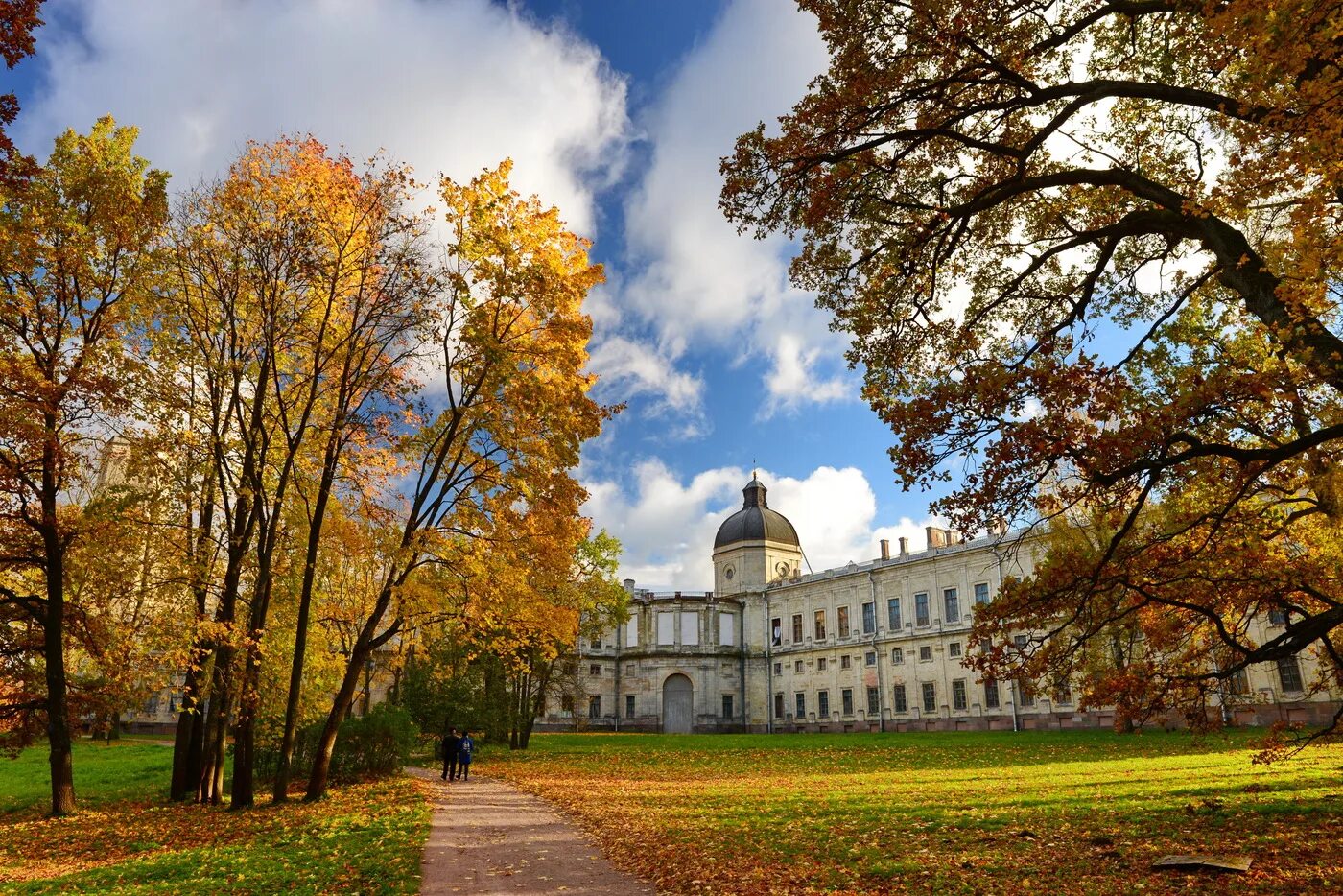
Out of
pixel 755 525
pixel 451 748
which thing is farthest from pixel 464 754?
pixel 755 525

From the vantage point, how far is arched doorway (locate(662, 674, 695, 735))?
217ft

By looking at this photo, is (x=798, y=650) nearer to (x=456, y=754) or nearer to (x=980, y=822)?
(x=456, y=754)

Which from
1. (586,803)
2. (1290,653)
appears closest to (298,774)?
(586,803)

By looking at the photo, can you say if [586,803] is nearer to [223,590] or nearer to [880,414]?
[223,590]

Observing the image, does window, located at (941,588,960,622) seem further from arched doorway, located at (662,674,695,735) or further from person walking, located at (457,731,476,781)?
person walking, located at (457,731,476,781)

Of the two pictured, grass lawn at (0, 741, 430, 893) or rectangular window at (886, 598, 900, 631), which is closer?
grass lawn at (0, 741, 430, 893)

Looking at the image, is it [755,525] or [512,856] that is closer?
[512,856]

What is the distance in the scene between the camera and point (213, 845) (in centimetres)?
1202

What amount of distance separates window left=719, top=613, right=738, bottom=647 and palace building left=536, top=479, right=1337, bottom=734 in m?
0.11

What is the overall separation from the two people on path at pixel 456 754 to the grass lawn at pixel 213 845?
102 inches

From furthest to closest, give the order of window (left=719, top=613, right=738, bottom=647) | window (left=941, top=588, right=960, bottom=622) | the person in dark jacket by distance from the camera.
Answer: window (left=719, top=613, right=738, bottom=647) < window (left=941, top=588, right=960, bottom=622) < the person in dark jacket

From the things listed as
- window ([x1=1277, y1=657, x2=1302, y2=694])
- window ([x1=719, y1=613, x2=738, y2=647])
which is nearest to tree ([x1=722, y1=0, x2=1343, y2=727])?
window ([x1=1277, y1=657, x2=1302, y2=694])

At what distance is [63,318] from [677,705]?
5739 cm

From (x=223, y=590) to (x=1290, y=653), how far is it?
683 inches
